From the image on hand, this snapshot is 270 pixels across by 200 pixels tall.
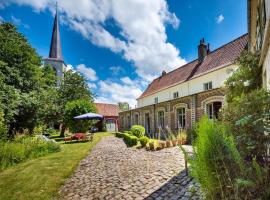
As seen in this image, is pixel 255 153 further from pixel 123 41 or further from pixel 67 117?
pixel 67 117

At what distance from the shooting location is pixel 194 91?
69.8 feet

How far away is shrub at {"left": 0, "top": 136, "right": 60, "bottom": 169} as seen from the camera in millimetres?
8914

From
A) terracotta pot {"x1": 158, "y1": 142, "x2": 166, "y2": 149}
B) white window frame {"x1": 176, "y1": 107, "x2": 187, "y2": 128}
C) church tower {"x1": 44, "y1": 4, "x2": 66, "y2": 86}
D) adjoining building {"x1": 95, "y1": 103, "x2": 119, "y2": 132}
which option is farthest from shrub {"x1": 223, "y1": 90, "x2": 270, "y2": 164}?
church tower {"x1": 44, "y1": 4, "x2": 66, "y2": 86}

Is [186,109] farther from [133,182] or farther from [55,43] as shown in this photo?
[55,43]

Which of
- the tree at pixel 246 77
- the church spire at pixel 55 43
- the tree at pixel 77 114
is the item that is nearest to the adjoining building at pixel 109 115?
the church spire at pixel 55 43

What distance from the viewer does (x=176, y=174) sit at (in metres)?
6.00

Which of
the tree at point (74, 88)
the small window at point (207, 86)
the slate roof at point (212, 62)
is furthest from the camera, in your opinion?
the tree at point (74, 88)

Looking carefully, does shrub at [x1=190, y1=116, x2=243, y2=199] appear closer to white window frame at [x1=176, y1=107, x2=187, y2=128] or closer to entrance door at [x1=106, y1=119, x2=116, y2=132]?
white window frame at [x1=176, y1=107, x2=187, y2=128]

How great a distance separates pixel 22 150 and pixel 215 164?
9483 millimetres

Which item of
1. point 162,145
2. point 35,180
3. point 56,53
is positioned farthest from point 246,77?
point 56,53

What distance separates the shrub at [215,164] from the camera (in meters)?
2.83

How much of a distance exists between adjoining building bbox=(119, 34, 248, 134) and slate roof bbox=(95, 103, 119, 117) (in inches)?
623

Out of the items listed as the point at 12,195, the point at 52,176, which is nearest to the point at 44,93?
the point at 52,176

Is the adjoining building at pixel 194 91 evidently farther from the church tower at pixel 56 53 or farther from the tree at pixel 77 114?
the church tower at pixel 56 53
